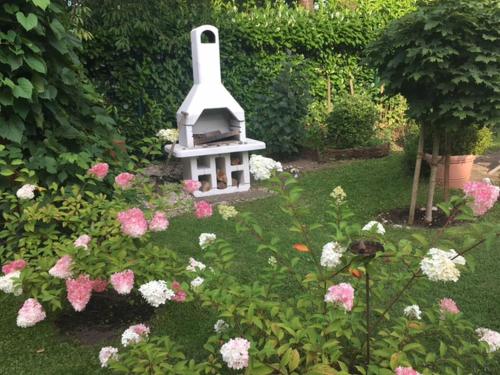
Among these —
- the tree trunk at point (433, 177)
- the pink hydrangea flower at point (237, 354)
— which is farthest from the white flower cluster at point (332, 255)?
the tree trunk at point (433, 177)

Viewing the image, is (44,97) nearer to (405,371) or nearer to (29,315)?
(29,315)

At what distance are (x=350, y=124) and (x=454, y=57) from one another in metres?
3.77

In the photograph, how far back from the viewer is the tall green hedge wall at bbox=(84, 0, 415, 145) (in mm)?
7121

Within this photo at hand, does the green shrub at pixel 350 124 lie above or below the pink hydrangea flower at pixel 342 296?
below

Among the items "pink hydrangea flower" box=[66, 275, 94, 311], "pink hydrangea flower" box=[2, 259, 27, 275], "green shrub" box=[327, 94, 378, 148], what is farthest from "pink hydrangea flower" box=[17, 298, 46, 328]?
"green shrub" box=[327, 94, 378, 148]

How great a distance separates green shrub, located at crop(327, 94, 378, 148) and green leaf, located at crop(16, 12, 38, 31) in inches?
210

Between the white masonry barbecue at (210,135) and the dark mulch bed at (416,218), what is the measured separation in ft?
6.36

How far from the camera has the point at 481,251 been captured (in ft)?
13.0

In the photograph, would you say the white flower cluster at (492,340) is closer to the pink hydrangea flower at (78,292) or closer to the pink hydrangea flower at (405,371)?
the pink hydrangea flower at (405,371)

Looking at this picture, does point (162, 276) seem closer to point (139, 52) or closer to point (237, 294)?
point (237, 294)

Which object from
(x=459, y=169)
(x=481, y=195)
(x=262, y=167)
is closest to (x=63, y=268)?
(x=262, y=167)

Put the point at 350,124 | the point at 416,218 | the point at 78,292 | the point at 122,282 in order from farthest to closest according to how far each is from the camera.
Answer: the point at 350,124 → the point at 416,218 → the point at 78,292 → the point at 122,282

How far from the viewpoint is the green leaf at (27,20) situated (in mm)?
3170

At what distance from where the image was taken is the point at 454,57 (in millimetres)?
4031
